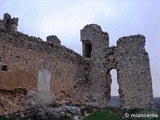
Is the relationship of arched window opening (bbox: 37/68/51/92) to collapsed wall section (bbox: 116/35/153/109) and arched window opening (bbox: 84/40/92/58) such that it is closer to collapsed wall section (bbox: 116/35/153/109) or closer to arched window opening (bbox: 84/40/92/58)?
collapsed wall section (bbox: 116/35/153/109)

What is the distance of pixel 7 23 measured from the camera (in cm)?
2011

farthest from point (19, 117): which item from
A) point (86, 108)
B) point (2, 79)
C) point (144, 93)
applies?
Result: point (144, 93)

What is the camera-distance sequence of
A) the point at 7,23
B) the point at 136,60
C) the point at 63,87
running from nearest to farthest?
the point at 63,87 → the point at 136,60 → the point at 7,23

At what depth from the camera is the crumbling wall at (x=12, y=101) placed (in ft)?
41.5

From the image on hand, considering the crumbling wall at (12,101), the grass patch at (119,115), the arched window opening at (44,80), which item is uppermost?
the arched window opening at (44,80)

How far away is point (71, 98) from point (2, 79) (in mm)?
5132

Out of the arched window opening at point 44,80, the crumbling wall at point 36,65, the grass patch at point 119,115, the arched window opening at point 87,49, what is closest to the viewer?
the grass patch at point 119,115

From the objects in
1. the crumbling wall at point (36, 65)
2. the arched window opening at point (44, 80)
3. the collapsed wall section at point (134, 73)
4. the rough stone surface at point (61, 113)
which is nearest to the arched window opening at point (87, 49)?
the crumbling wall at point (36, 65)

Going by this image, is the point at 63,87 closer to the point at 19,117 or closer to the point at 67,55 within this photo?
the point at 67,55

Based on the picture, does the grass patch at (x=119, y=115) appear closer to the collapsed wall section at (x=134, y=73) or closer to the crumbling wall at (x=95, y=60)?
the collapsed wall section at (x=134, y=73)

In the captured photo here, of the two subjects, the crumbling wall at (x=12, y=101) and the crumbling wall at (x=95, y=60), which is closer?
the crumbling wall at (x=12, y=101)

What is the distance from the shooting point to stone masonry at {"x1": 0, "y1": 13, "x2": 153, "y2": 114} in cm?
1337

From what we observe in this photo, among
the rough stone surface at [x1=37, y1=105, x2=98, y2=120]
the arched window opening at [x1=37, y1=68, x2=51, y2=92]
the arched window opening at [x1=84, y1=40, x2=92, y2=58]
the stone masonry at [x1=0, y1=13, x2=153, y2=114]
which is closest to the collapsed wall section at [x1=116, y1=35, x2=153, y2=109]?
the stone masonry at [x1=0, y1=13, x2=153, y2=114]

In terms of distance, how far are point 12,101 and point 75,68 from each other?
5.37 metres
